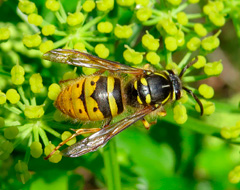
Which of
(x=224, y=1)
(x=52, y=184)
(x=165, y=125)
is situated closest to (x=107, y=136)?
(x=52, y=184)

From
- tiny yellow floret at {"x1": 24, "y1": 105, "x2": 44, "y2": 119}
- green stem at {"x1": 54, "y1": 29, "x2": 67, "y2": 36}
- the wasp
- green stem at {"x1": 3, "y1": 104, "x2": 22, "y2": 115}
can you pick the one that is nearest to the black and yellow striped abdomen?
the wasp

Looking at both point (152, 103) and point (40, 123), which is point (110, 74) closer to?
point (152, 103)

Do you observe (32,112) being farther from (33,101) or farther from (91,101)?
(91,101)

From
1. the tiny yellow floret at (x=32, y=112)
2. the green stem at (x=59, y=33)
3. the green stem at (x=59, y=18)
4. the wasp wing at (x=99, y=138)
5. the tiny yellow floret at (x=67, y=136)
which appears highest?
the green stem at (x=59, y=18)

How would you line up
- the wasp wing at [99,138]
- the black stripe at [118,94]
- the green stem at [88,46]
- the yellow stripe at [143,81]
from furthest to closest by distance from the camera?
the green stem at [88,46] → the yellow stripe at [143,81] → the black stripe at [118,94] → the wasp wing at [99,138]

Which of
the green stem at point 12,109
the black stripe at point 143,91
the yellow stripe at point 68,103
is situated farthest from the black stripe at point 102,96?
the green stem at point 12,109

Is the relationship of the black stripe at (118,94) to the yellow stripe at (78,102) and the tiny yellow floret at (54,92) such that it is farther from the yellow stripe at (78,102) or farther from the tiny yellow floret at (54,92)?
the tiny yellow floret at (54,92)

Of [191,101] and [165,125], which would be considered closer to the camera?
[191,101]
